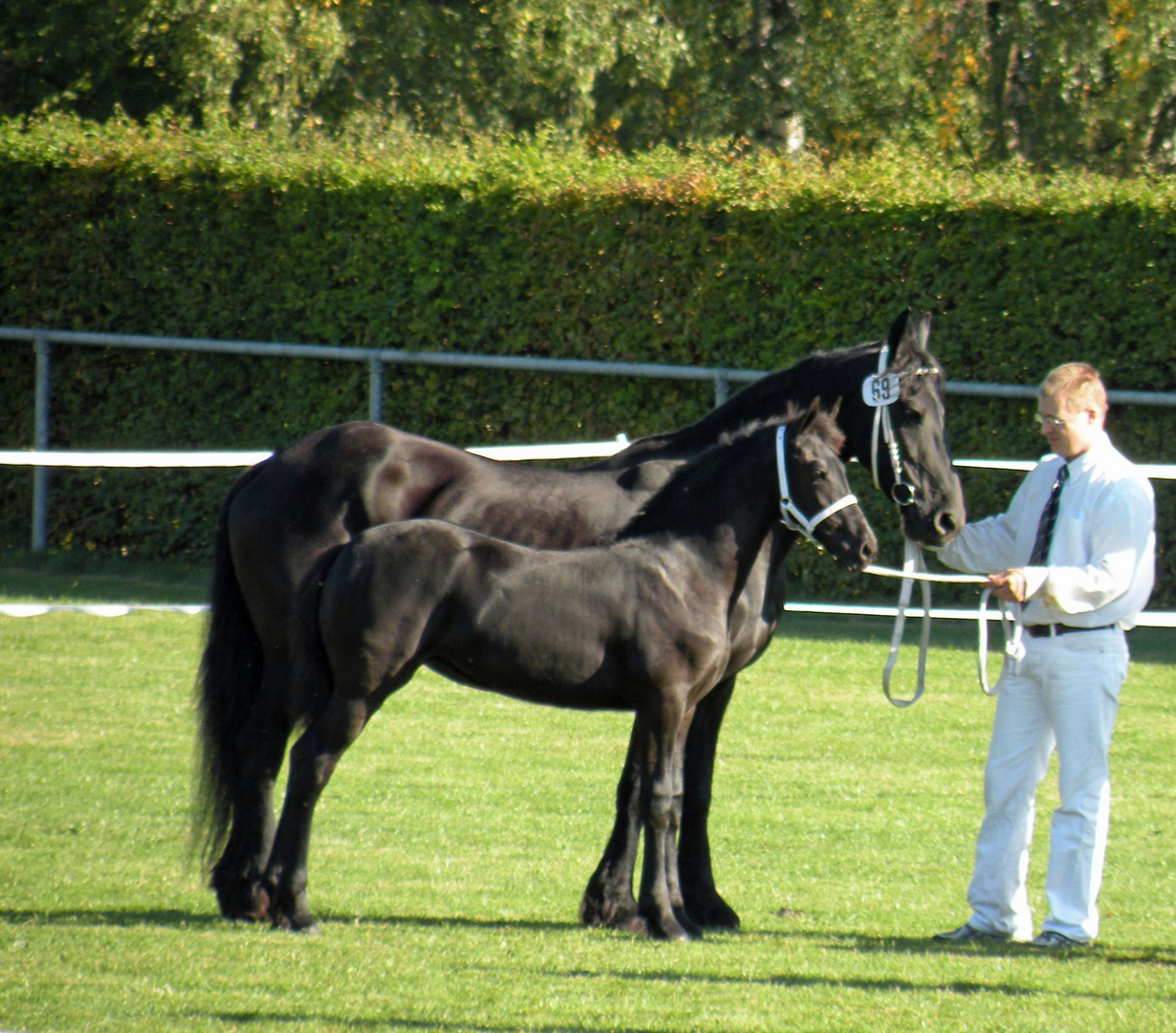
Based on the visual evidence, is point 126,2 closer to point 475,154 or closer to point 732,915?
point 475,154

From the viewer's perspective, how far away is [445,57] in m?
19.9

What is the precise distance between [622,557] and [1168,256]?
7.04 meters

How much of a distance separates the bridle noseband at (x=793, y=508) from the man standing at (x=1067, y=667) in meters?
0.54

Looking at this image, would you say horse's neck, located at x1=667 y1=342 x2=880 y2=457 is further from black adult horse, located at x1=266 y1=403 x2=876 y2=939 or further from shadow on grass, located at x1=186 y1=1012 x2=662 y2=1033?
shadow on grass, located at x1=186 y1=1012 x2=662 y2=1033

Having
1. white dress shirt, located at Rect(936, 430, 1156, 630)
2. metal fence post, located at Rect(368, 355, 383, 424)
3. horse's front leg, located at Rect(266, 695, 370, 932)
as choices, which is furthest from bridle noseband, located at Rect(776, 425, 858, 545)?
metal fence post, located at Rect(368, 355, 383, 424)

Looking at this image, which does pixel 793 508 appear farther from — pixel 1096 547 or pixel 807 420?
pixel 1096 547

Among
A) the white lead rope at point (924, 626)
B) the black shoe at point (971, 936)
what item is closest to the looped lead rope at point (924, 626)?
the white lead rope at point (924, 626)

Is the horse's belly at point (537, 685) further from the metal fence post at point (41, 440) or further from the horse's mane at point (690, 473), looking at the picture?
the metal fence post at point (41, 440)

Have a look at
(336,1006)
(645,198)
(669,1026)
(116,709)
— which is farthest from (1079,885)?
(645,198)

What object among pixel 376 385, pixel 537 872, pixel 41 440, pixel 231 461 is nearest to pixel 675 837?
pixel 537 872

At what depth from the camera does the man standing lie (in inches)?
200

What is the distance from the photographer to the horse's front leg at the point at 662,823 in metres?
5.05

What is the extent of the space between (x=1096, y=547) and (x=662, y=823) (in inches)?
66.5

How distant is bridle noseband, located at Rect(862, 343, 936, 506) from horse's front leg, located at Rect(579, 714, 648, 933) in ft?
4.21
